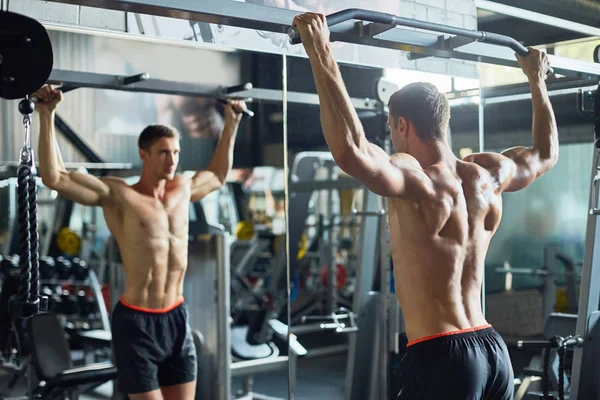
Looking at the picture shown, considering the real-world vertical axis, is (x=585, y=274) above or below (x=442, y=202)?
below

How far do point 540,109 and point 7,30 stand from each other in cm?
185

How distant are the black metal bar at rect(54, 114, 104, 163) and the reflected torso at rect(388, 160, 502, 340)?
6.36 m

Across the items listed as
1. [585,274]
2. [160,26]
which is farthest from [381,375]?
[160,26]

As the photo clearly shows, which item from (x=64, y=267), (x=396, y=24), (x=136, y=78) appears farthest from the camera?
(x=64, y=267)

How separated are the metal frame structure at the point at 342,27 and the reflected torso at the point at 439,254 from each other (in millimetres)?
510

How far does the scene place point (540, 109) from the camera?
2.76 m

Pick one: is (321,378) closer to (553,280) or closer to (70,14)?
(70,14)

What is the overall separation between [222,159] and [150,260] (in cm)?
74

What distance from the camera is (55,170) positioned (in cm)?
360

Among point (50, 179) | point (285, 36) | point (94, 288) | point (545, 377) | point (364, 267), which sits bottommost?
point (94, 288)

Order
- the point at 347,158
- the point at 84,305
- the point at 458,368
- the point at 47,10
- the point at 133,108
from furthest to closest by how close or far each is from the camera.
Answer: the point at 133,108, the point at 84,305, the point at 47,10, the point at 458,368, the point at 347,158

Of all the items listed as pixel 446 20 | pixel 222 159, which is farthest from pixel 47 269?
pixel 446 20

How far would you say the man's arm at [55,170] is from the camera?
130 inches

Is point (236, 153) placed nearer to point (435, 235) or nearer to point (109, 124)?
point (109, 124)
